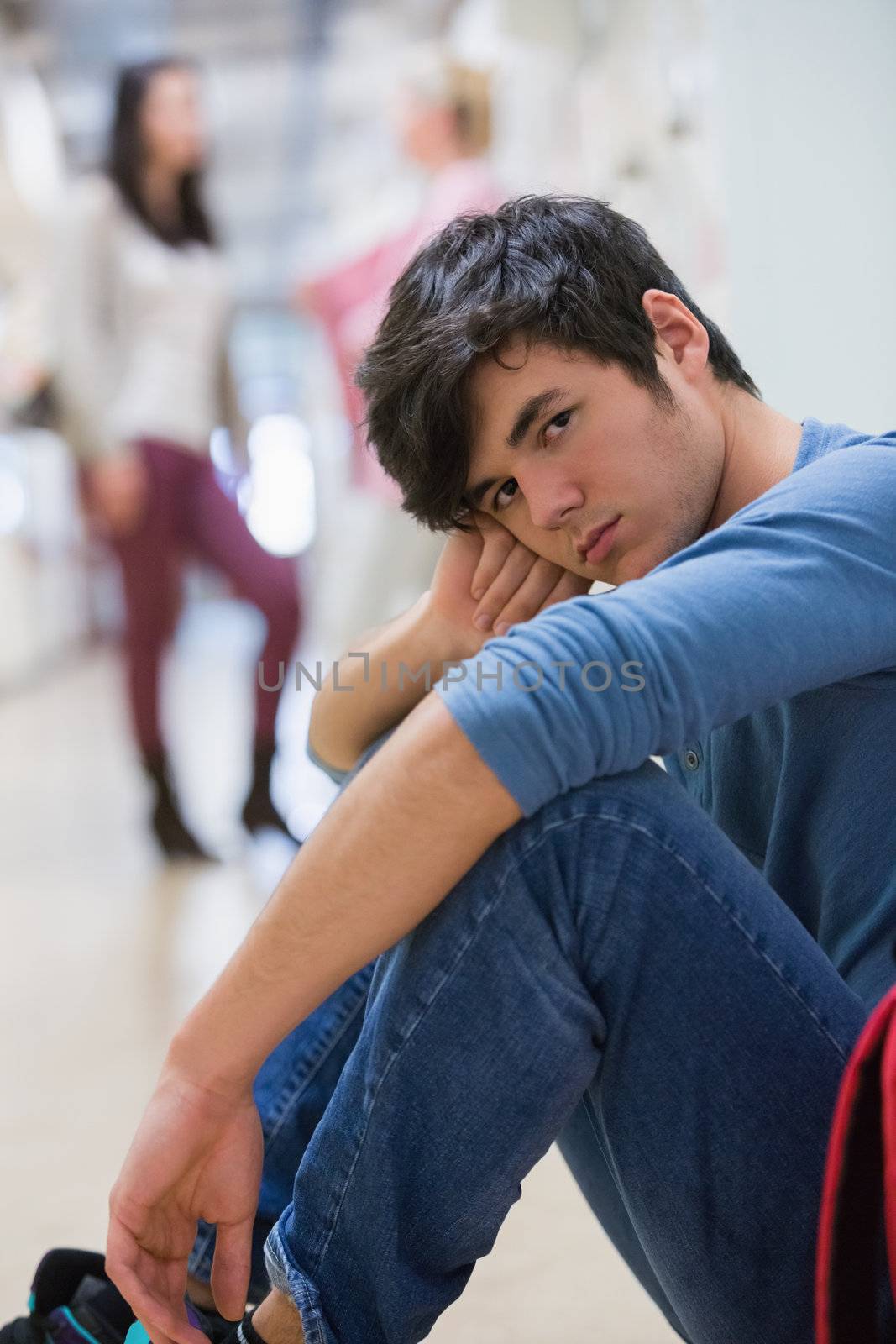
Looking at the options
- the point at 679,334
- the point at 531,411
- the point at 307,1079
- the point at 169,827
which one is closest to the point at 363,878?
the point at 307,1079

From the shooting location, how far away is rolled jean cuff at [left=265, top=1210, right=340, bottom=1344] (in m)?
0.70

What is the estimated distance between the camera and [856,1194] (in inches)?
21.3

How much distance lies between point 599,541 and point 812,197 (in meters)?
1.63

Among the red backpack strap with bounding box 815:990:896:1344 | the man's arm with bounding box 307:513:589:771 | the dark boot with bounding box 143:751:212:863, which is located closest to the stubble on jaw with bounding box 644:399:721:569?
the man's arm with bounding box 307:513:589:771

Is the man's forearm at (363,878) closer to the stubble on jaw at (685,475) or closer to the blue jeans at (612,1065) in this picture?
the blue jeans at (612,1065)

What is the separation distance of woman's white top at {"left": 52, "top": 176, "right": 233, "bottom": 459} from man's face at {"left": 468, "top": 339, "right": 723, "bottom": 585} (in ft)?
5.76

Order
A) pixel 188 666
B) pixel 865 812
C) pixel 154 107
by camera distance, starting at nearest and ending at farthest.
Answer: pixel 865 812 < pixel 154 107 < pixel 188 666

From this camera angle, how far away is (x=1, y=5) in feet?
19.7

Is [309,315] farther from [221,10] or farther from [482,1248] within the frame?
[221,10]

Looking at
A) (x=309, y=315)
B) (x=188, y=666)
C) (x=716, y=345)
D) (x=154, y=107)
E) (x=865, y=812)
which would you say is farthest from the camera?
(x=188, y=666)

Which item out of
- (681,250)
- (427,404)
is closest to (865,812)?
(427,404)

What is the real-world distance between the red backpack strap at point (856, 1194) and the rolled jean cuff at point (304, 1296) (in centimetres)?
28

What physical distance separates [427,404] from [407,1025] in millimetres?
464

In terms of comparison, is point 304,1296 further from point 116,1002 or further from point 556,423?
point 116,1002
